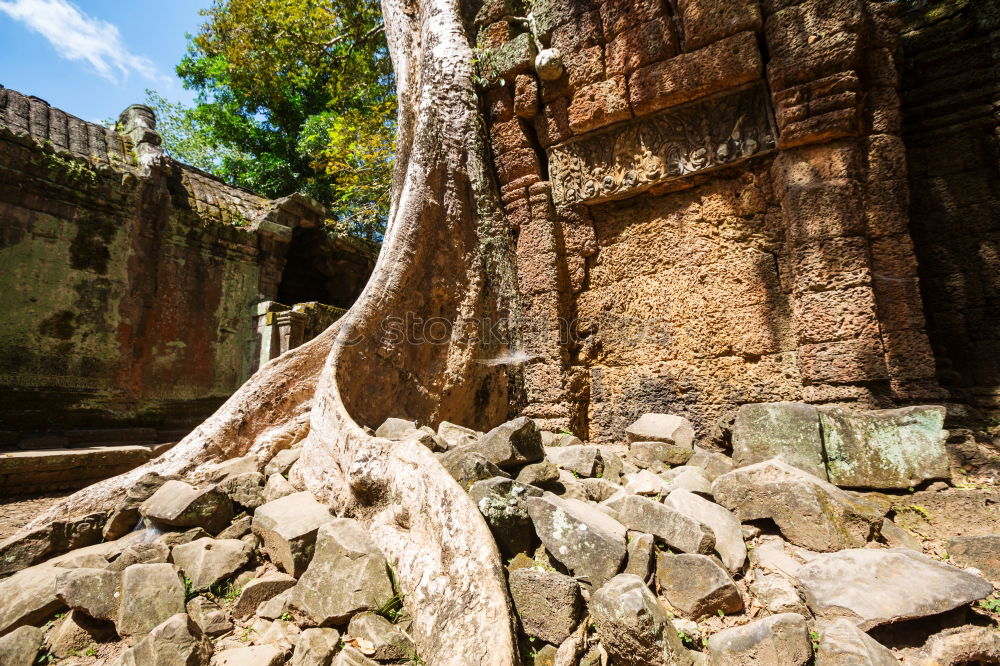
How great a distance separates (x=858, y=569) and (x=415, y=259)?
9.37 ft

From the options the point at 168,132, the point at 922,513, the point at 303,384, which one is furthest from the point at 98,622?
the point at 168,132

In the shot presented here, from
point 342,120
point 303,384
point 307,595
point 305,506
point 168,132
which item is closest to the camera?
point 307,595

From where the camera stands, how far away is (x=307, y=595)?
1602mm

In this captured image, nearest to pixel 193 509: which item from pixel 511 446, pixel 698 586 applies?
pixel 511 446

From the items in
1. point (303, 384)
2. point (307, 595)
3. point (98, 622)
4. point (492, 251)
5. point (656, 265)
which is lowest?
point (98, 622)

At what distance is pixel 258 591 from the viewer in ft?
5.71

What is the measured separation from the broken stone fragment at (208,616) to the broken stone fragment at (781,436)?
7.48 feet

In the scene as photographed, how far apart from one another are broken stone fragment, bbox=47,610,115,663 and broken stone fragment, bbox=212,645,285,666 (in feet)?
1.92

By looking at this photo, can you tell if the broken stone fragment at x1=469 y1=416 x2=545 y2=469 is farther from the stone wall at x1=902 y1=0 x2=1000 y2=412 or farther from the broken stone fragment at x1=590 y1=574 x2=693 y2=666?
the stone wall at x1=902 y1=0 x2=1000 y2=412

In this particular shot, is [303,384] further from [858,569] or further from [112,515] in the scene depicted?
[858,569]

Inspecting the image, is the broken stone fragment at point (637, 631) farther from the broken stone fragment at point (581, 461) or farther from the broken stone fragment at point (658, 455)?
the broken stone fragment at point (658, 455)

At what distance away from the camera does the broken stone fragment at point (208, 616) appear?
162 cm

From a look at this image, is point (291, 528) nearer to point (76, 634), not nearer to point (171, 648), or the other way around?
point (171, 648)

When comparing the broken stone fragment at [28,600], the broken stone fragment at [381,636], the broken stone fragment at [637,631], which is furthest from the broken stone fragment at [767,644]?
the broken stone fragment at [28,600]
